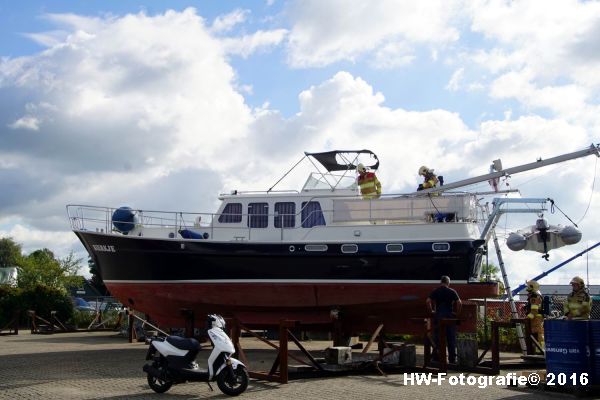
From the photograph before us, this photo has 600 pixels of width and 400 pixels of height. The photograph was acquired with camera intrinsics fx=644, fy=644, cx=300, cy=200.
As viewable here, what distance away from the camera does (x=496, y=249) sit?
1577 cm

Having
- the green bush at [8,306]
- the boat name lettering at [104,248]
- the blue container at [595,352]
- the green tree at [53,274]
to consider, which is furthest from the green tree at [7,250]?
the blue container at [595,352]

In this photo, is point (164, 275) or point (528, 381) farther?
point (164, 275)

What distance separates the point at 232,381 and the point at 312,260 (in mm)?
6613

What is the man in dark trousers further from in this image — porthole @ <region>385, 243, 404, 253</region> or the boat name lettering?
the boat name lettering

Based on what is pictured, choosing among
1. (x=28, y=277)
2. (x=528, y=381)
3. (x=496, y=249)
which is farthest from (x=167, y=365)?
(x=28, y=277)

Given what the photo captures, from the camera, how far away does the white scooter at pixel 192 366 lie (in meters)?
9.10

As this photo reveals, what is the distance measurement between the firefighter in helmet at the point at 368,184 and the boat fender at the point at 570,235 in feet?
15.1

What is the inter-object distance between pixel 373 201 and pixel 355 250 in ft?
5.10

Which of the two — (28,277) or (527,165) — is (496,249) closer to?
(527,165)

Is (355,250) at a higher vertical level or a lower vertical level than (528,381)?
higher

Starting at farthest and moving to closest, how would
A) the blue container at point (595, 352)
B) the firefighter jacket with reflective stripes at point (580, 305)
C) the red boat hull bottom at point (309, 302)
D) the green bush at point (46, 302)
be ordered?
the green bush at point (46, 302) → the red boat hull bottom at point (309, 302) → the firefighter jacket with reflective stripes at point (580, 305) → the blue container at point (595, 352)

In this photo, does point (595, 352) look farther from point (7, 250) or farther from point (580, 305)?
point (7, 250)

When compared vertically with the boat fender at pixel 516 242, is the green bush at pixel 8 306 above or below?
below

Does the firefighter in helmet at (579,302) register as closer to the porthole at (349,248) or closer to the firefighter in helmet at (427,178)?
the porthole at (349,248)
